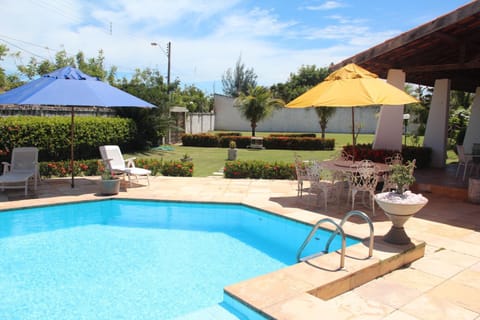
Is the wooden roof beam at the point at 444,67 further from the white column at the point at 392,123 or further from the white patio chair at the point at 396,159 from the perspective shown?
the white patio chair at the point at 396,159

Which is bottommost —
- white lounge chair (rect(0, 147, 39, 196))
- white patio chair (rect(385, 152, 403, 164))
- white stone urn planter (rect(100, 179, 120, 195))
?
white stone urn planter (rect(100, 179, 120, 195))

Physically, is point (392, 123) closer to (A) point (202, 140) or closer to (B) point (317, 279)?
(B) point (317, 279)

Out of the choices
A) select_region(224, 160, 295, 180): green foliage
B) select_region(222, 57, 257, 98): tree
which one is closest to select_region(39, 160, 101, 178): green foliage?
select_region(224, 160, 295, 180): green foliage

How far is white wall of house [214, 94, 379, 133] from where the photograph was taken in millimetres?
37156

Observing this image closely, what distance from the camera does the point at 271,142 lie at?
22953 millimetres

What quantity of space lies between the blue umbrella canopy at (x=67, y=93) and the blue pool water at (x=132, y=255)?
2139mm

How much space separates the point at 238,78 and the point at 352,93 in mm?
56040

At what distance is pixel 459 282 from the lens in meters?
4.33

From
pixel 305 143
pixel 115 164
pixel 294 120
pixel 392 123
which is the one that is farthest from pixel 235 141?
pixel 294 120

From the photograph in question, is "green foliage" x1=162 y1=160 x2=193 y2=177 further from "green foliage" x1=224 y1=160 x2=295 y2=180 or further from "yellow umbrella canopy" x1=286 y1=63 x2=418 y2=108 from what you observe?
"yellow umbrella canopy" x1=286 y1=63 x2=418 y2=108

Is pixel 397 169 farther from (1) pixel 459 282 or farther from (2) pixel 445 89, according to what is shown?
(2) pixel 445 89

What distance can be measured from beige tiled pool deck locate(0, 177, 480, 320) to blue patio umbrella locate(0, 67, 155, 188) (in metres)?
2.07

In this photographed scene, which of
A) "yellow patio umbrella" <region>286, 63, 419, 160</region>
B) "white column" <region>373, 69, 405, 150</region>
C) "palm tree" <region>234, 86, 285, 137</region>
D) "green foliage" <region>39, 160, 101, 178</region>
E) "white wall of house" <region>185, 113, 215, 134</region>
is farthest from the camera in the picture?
"white wall of house" <region>185, 113, 215, 134</region>

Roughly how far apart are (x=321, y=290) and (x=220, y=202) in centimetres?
450
